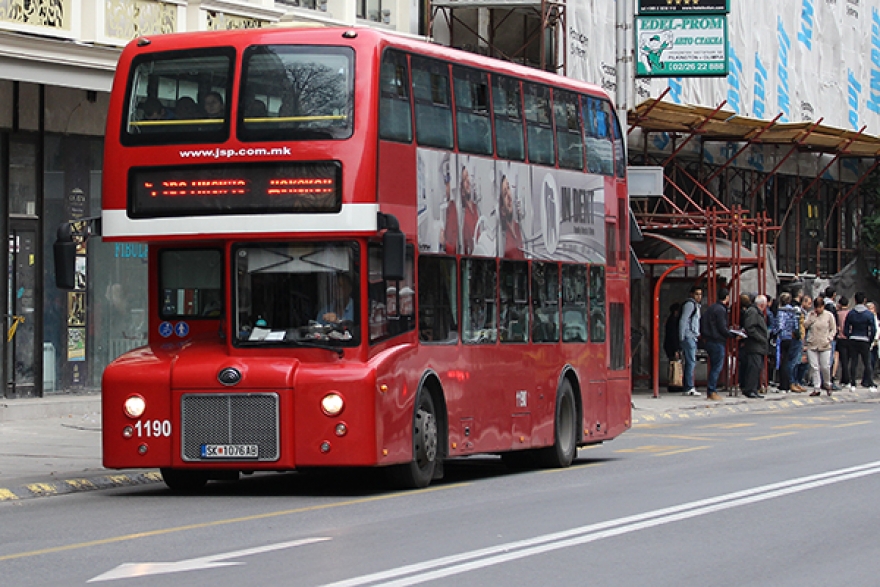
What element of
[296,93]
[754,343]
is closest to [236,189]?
[296,93]

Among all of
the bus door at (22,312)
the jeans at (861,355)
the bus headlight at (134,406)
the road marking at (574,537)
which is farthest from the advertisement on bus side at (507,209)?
the jeans at (861,355)

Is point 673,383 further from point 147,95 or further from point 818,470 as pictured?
point 147,95

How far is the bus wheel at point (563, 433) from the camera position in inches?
710

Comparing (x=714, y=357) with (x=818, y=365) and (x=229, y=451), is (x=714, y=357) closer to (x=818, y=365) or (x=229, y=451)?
(x=818, y=365)

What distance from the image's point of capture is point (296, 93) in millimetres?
14070

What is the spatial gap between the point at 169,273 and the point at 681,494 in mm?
4683

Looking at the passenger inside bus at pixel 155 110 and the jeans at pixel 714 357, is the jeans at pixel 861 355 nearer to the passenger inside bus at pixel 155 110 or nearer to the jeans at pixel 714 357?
the jeans at pixel 714 357

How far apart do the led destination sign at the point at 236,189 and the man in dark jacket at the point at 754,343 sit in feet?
59.2

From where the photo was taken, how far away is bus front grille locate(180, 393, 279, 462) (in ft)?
45.9

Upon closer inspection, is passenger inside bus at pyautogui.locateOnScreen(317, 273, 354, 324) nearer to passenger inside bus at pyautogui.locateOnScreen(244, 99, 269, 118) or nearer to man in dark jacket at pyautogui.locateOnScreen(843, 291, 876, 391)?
passenger inside bus at pyautogui.locateOnScreen(244, 99, 269, 118)

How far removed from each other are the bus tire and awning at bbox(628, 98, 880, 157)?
16913 millimetres

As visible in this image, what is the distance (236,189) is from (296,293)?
97 centimetres

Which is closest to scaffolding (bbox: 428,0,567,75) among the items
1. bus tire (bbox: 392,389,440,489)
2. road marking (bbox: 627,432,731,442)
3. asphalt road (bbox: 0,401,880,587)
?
road marking (bbox: 627,432,731,442)

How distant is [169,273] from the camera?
1487cm
